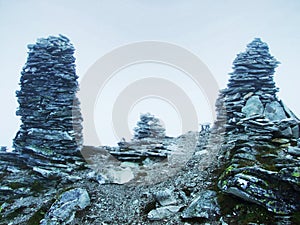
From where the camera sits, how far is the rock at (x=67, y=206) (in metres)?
18.3

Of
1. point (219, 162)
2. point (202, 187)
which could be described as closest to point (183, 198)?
point (202, 187)

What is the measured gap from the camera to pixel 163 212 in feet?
55.4

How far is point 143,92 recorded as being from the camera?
4650cm

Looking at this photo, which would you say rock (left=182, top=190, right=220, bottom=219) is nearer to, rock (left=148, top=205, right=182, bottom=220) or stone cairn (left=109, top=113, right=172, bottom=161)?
rock (left=148, top=205, right=182, bottom=220)

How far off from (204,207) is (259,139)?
9555 millimetres

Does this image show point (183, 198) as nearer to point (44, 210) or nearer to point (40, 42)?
point (44, 210)

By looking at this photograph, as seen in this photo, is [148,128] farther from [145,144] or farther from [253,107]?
[253,107]

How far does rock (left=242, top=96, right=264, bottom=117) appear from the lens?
3128 centimetres

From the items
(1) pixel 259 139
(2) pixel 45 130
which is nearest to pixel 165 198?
(1) pixel 259 139

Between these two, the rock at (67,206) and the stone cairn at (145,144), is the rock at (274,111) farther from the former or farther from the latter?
the rock at (67,206)

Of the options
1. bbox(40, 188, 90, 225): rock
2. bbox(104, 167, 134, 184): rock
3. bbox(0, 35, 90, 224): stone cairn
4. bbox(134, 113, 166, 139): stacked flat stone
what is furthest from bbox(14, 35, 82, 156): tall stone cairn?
bbox(134, 113, 166, 139): stacked flat stone

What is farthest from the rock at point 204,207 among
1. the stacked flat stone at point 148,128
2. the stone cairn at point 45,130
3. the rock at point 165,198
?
the stacked flat stone at point 148,128

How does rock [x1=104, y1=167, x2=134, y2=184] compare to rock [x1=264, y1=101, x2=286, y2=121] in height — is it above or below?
below

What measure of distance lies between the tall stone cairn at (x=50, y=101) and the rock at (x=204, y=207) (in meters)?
19.1
